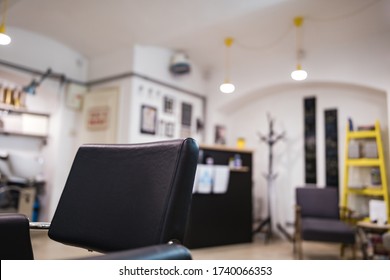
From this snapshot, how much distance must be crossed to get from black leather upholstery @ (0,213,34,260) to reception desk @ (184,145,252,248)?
124 inches

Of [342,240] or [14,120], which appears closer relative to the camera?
[342,240]

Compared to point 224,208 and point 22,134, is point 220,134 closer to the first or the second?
point 224,208

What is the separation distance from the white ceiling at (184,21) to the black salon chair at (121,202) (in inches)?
110

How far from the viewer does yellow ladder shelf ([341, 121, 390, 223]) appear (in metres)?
3.10

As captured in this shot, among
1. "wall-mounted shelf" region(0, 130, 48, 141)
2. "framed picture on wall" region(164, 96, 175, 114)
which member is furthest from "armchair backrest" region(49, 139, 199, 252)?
"wall-mounted shelf" region(0, 130, 48, 141)

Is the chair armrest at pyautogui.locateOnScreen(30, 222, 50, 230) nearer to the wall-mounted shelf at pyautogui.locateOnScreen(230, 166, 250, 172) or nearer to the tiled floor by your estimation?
the tiled floor

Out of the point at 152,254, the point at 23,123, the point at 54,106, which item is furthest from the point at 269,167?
the point at 152,254

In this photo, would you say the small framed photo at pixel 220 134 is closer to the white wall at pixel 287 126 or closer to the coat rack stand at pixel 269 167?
the white wall at pixel 287 126

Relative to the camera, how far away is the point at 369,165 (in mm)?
3635

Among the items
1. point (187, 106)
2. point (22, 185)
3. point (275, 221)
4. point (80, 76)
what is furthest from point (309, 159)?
point (22, 185)

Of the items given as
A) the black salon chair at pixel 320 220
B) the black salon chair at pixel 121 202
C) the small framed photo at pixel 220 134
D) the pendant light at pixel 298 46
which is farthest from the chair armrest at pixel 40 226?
the small framed photo at pixel 220 134
